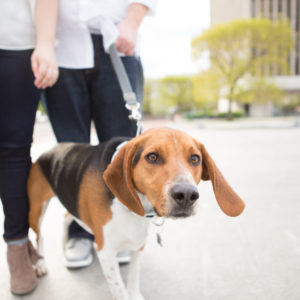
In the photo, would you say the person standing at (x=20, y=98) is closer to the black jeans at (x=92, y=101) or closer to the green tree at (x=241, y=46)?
the black jeans at (x=92, y=101)

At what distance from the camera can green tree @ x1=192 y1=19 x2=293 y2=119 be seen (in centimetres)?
2908

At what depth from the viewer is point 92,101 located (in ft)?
8.06

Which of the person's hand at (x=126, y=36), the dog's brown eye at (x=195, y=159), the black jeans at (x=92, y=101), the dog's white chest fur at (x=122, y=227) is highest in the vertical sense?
the person's hand at (x=126, y=36)

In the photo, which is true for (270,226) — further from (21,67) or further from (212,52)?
(212,52)

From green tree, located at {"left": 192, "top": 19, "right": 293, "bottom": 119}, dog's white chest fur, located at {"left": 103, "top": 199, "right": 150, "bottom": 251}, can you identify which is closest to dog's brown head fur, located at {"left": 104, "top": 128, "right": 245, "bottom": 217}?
dog's white chest fur, located at {"left": 103, "top": 199, "right": 150, "bottom": 251}

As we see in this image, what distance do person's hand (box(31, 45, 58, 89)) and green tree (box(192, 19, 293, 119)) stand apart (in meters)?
29.3

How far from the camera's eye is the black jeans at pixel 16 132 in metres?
1.93

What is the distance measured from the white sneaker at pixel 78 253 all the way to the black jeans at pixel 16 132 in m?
0.43

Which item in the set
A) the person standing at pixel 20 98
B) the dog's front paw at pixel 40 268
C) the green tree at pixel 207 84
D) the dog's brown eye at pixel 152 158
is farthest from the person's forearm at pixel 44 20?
the green tree at pixel 207 84

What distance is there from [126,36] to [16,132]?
0.94 metres

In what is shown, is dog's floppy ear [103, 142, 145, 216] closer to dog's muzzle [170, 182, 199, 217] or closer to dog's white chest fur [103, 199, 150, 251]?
dog's white chest fur [103, 199, 150, 251]

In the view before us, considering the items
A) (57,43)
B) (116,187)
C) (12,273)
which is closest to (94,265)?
(12,273)

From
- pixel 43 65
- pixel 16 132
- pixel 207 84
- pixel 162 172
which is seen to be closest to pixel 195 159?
pixel 162 172

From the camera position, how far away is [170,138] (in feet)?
5.23
